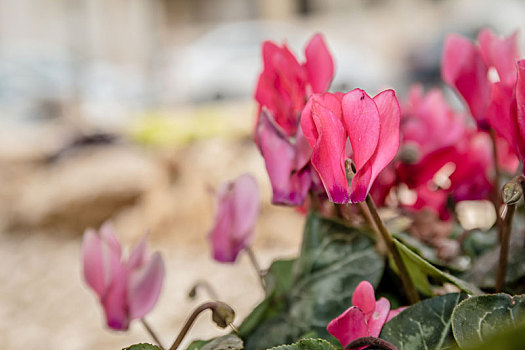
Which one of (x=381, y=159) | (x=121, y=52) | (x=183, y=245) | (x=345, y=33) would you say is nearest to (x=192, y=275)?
(x=183, y=245)

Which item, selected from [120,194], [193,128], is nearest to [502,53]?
[120,194]

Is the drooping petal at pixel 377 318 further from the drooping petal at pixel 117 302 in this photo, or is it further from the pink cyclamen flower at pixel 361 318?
the drooping petal at pixel 117 302

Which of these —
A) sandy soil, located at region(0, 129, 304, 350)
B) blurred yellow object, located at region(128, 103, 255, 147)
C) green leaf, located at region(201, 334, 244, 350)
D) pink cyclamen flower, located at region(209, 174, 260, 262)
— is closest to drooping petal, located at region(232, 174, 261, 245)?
pink cyclamen flower, located at region(209, 174, 260, 262)

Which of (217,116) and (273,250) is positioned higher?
(217,116)

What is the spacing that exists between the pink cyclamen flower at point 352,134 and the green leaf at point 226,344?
0.07 metres

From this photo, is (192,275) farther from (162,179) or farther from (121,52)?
(121,52)

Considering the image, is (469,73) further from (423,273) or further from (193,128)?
(193,128)

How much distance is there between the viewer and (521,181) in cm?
23

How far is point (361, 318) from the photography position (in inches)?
8.8

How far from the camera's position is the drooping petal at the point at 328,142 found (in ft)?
0.74

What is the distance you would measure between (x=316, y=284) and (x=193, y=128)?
5.81 feet

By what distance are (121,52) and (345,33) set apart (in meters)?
3.90

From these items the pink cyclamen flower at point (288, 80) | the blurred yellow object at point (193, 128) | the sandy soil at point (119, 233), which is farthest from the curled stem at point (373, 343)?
the blurred yellow object at point (193, 128)

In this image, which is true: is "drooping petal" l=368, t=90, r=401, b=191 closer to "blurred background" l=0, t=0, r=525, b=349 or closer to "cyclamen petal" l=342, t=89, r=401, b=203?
"cyclamen petal" l=342, t=89, r=401, b=203
